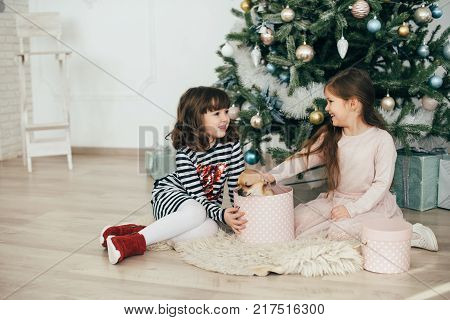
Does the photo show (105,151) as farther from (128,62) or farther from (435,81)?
(435,81)

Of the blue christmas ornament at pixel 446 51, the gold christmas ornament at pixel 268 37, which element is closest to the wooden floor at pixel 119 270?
the blue christmas ornament at pixel 446 51

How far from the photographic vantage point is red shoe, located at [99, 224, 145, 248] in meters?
2.05

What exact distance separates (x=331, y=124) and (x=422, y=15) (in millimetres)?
587

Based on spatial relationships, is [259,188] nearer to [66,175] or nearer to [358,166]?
[358,166]

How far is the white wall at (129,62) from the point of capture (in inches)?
147

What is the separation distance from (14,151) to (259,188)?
2598mm

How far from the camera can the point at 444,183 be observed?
251 cm

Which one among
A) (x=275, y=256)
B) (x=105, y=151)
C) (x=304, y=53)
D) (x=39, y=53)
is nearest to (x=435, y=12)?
(x=304, y=53)

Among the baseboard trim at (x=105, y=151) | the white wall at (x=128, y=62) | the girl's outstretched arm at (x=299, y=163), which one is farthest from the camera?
the baseboard trim at (x=105, y=151)

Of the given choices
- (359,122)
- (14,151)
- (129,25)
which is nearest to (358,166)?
(359,122)

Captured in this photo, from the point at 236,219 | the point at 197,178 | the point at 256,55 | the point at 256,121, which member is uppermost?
the point at 256,55

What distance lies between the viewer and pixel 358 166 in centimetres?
214

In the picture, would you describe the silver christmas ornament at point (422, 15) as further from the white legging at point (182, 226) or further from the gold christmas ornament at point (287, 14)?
the white legging at point (182, 226)

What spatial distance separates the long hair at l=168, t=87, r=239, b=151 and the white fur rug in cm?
37
